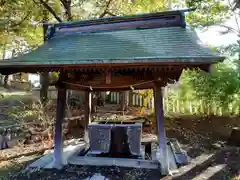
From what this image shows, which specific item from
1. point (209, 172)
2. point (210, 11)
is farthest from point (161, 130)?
point (210, 11)

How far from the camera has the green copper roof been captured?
135 inches

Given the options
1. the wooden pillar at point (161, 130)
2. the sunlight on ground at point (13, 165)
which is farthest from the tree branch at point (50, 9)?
the wooden pillar at point (161, 130)

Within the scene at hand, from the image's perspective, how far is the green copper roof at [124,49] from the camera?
3.43 meters

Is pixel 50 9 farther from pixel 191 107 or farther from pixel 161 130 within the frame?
pixel 161 130

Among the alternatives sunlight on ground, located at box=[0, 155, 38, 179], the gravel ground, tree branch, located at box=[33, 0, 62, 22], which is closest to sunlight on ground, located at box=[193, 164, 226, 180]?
the gravel ground

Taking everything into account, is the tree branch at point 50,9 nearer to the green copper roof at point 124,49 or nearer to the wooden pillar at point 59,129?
the green copper roof at point 124,49

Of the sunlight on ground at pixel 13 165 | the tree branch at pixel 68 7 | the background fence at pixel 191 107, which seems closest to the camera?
the sunlight on ground at pixel 13 165

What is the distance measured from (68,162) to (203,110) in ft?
19.7

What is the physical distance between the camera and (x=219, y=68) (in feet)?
25.6

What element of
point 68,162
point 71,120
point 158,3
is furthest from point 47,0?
point 68,162

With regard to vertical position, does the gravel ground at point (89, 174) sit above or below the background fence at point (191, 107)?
below

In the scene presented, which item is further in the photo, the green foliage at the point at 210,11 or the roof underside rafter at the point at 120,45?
the green foliage at the point at 210,11

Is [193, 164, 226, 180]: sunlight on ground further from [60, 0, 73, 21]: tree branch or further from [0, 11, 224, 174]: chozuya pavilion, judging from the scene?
[60, 0, 73, 21]: tree branch

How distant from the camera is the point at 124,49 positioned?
3.95 m
